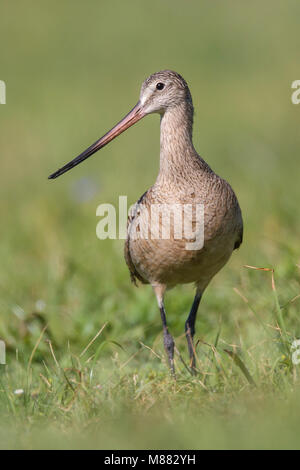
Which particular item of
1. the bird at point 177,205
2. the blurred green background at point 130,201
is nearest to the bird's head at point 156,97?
the bird at point 177,205

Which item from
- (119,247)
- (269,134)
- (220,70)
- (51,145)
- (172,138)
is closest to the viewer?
(172,138)

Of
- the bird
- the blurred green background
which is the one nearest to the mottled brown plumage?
the bird

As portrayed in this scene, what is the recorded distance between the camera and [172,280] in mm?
4996

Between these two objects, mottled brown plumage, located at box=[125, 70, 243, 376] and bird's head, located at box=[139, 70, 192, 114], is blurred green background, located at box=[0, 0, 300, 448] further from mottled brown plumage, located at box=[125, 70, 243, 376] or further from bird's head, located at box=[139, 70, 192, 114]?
bird's head, located at box=[139, 70, 192, 114]

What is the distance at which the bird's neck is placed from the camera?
188 inches

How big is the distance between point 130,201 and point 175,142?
3.74 m

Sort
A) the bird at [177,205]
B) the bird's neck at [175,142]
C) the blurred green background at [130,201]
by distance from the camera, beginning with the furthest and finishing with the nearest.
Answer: the bird's neck at [175,142] → the bird at [177,205] → the blurred green background at [130,201]

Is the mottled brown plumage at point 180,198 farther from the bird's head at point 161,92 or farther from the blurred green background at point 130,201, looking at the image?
the blurred green background at point 130,201

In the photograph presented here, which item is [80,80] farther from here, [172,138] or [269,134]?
[172,138]

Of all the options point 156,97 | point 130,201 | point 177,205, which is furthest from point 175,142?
point 130,201

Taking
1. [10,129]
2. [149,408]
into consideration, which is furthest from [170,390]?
[10,129]

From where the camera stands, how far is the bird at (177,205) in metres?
4.62

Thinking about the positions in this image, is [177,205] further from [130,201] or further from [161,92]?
[130,201]
